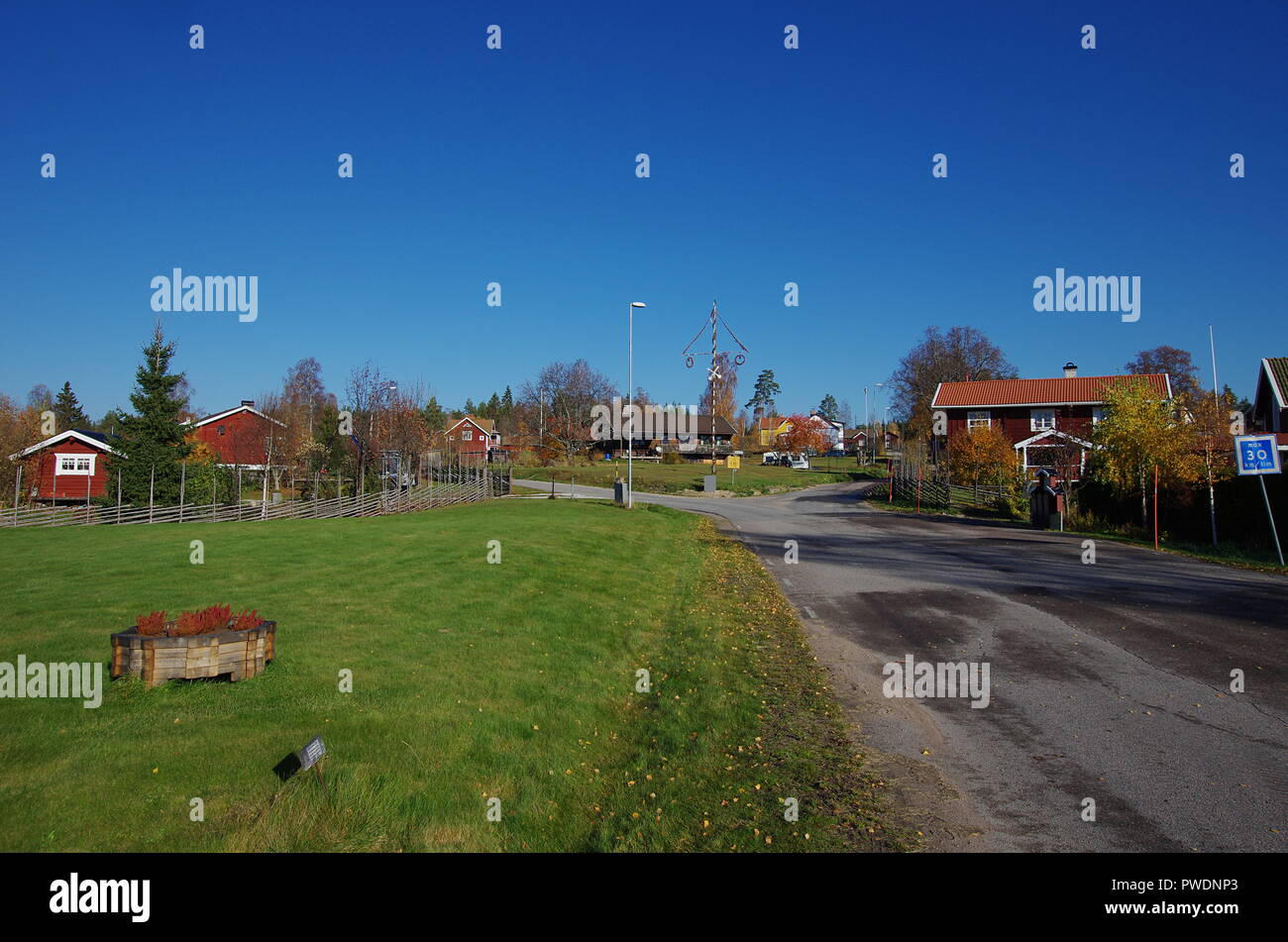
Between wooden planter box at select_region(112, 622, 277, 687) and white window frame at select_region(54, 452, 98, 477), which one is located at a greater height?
white window frame at select_region(54, 452, 98, 477)

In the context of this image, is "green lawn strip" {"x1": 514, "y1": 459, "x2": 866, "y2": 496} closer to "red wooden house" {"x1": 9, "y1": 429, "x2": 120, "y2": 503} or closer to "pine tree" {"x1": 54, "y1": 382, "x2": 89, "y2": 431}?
"red wooden house" {"x1": 9, "y1": 429, "x2": 120, "y2": 503}

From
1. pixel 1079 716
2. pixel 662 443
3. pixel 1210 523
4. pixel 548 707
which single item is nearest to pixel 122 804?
pixel 548 707

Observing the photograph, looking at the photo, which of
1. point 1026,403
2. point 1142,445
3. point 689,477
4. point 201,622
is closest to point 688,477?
point 689,477

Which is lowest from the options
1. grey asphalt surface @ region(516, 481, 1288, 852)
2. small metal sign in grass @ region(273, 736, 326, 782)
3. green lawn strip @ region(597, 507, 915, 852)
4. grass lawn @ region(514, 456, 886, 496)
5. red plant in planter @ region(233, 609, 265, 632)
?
green lawn strip @ region(597, 507, 915, 852)

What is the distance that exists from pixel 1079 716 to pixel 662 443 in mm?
95699

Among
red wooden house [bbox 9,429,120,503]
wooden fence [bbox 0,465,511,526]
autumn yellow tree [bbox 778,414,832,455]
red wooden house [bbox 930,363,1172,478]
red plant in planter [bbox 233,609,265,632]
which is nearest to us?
red plant in planter [bbox 233,609,265,632]

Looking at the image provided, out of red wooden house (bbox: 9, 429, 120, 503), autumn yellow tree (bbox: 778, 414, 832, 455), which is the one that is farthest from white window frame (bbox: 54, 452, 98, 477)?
autumn yellow tree (bbox: 778, 414, 832, 455)

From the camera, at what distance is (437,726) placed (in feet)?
23.8

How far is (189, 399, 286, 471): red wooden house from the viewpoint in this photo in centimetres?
6016

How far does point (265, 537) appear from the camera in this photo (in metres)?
21.0

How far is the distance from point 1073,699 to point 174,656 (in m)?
9.78

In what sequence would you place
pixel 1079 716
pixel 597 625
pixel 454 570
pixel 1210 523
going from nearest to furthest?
pixel 1079 716 < pixel 597 625 < pixel 454 570 < pixel 1210 523

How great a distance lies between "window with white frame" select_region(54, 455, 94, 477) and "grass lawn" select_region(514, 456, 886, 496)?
30.5 metres
